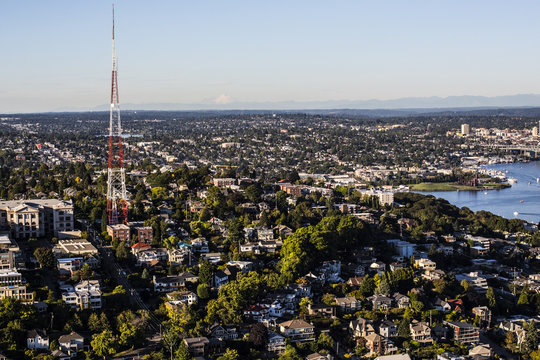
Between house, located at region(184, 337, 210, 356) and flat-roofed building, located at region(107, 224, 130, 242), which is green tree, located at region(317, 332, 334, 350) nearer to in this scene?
house, located at region(184, 337, 210, 356)

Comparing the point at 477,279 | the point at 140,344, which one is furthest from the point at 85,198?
the point at 477,279

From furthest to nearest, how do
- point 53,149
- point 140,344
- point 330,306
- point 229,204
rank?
point 53,149 → point 229,204 → point 330,306 → point 140,344

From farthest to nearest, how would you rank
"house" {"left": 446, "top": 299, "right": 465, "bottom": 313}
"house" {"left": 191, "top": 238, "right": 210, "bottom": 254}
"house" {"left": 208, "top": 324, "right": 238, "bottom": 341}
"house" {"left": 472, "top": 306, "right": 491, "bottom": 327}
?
"house" {"left": 191, "top": 238, "right": 210, "bottom": 254} < "house" {"left": 446, "top": 299, "right": 465, "bottom": 313} < "house" {"left": 472, "top": 306, "right": 491, "bottom": 327} < "house" {"left": 208, "top": 324, "right": 238, "bottom": 341}

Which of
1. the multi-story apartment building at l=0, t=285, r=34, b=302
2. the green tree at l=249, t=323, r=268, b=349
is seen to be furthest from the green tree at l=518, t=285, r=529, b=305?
the multi-story apartment building at l=0, t=285, r=34, b=302

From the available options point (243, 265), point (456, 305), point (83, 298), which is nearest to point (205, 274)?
point (243, 265)

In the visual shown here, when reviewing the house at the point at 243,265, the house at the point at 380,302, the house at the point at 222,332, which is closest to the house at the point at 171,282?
the house at the point at 243,265

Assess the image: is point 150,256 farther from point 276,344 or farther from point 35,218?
point 276,344

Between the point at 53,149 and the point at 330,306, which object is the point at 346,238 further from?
the point at 53,149
